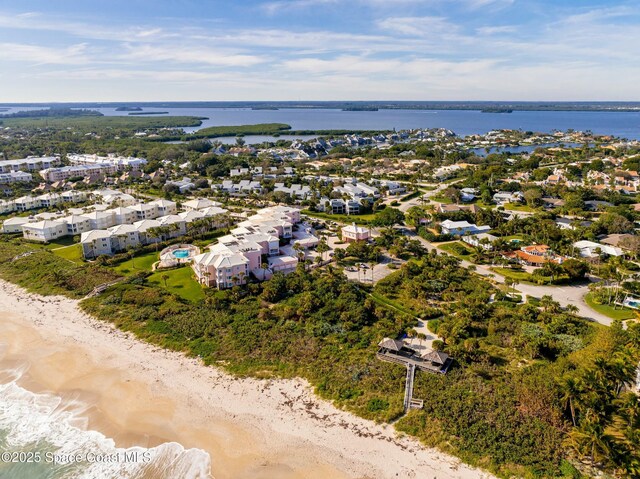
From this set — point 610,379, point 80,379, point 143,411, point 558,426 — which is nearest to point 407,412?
point 558,426

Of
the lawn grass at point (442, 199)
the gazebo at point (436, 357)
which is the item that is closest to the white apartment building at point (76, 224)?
the gazebo at point (436, 357)

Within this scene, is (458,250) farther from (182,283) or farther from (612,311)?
(182,283)

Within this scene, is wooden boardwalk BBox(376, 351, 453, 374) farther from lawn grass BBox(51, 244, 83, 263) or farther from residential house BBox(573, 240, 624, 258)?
lawn grass BBox(51, 244, 83, 263)

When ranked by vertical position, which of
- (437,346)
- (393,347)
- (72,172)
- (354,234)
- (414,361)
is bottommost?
(414,361)

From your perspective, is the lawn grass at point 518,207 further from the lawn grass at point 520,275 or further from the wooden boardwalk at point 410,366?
the wooden boardwalk at point 410,366

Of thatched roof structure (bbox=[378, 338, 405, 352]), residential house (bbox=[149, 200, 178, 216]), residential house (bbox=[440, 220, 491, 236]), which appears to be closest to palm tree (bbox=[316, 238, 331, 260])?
residential house (bbox=[440, 220, 491, 236])

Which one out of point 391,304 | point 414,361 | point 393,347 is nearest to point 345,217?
point 391,304
